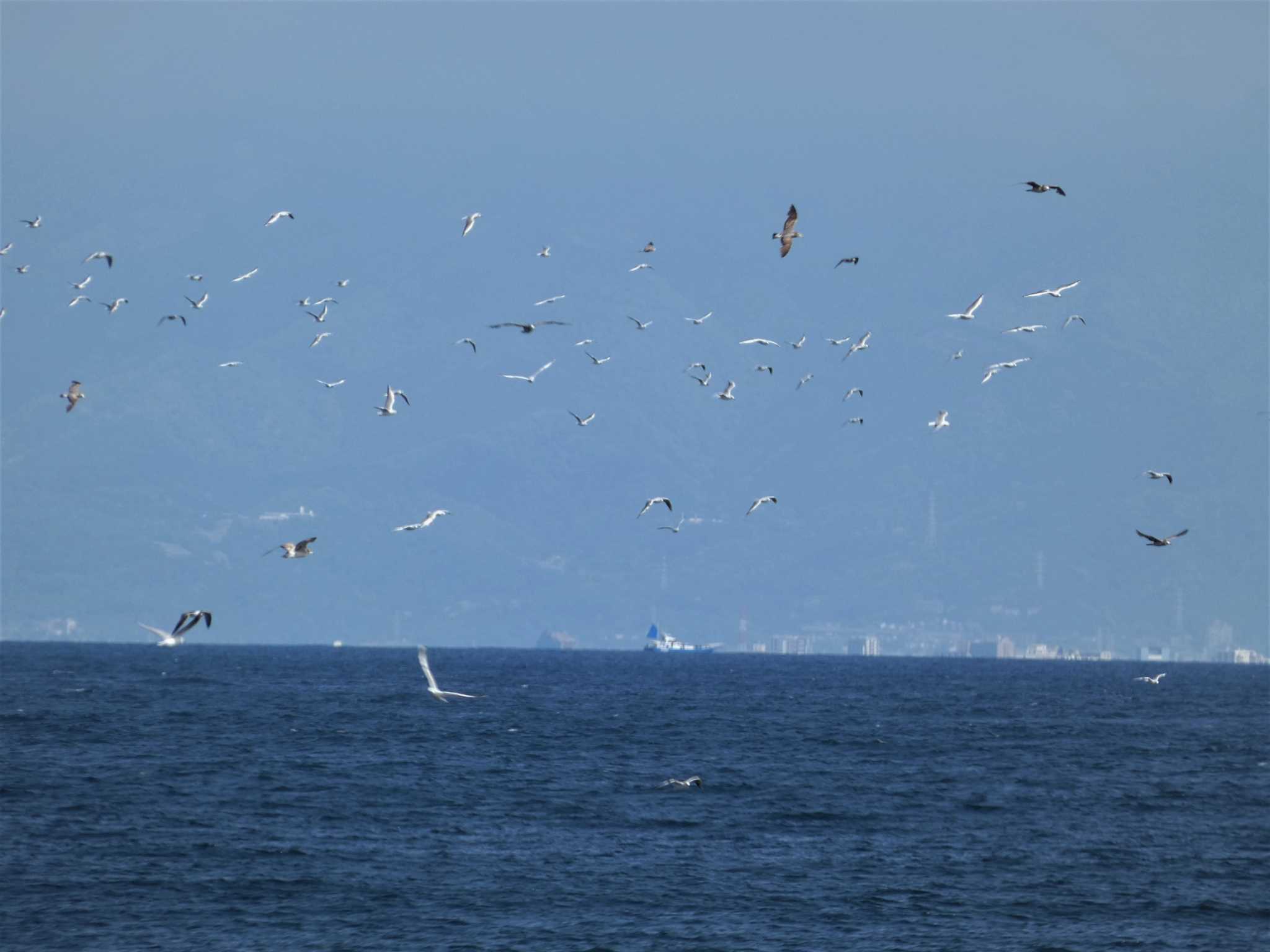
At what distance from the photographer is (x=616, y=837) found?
66.5 metres

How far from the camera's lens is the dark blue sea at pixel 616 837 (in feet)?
173

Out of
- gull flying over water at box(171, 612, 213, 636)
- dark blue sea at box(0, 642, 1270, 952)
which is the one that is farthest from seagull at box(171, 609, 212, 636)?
dark blue sea at box(0, 642, 1270, 952)

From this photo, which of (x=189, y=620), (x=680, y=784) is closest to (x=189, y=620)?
(x=189, y=620)

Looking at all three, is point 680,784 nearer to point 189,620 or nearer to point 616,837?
point 616,837

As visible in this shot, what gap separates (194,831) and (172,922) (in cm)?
1503

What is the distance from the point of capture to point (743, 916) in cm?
5406

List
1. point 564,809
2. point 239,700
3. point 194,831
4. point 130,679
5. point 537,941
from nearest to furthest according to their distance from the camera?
point 537,941 < point 194,831 < point 564,809 < point 239,700 < point 130,679

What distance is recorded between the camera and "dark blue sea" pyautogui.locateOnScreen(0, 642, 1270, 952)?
5272cm

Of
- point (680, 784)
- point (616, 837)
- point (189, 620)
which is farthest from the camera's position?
point (680, 784)

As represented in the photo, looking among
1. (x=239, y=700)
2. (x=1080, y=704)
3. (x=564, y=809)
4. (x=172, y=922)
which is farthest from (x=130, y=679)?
(x=172, y=922)

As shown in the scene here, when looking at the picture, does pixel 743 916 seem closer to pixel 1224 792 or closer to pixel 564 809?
pixel 564 809

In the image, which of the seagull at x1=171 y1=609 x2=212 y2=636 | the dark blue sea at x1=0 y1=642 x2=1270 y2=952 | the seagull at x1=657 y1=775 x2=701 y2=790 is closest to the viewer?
the seagull at x1=171 y1=609 x2=212 y2=636

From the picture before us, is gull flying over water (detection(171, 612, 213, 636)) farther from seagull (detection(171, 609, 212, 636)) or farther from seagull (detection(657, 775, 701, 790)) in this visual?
seagull (detection(657, 775, 701, 790))

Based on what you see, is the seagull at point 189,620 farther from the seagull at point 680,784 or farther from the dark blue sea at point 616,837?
the seagull at point 680,784
